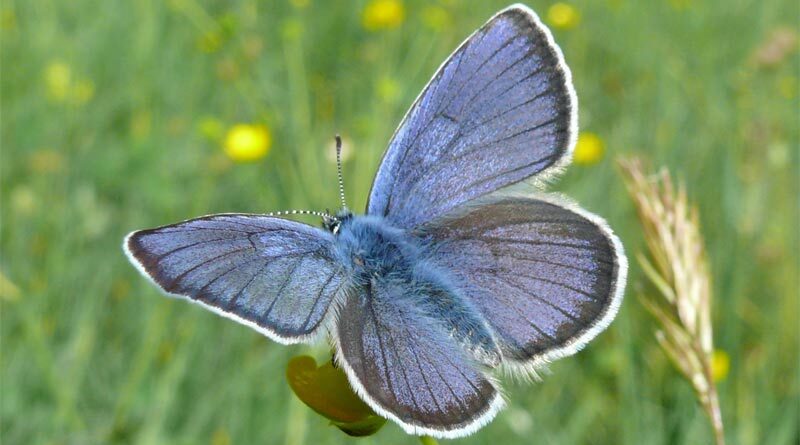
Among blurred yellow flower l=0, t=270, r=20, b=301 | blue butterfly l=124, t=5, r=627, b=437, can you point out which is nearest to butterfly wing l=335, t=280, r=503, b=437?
blue butterfly l=124, t=5, r=627, b=437

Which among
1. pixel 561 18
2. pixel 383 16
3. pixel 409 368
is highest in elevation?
pixel 383 16

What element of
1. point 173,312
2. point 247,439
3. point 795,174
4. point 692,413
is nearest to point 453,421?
point 692,413

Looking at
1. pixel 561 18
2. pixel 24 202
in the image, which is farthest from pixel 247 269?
pixel 561 18

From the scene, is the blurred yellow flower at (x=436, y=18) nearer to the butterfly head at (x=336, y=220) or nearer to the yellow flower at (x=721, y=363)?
the yellow flower at (x=721, y=363)

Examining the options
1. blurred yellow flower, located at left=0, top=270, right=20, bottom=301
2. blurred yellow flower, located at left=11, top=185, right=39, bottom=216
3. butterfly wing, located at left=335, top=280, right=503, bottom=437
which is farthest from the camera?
blurred yellow flower, located at left=11, top=185, right=39, bottom=216

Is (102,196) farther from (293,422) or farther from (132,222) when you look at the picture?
(293,422)

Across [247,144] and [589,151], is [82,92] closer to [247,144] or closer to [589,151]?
[247,144]

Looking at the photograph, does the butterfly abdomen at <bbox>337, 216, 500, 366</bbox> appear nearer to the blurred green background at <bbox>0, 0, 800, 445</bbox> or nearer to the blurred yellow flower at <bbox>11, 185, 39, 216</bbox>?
the blurred green background at <bbox>0, 0, 800, 445</bbox>
